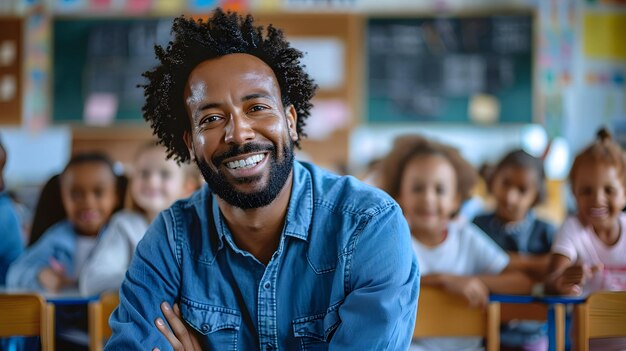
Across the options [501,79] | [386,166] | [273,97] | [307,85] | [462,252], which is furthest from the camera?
[501,79]

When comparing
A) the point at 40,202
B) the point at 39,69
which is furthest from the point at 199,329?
the point at 39,69

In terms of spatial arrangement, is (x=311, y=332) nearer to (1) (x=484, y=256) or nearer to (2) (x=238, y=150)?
(2) (x=238, y=150)

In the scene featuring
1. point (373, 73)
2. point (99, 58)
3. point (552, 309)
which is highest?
point (99, 58)

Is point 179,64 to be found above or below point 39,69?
below

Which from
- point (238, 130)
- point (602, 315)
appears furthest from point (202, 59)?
point (602, 315)

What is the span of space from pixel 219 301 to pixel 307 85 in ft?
1.92

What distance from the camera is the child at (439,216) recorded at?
2.71 metres

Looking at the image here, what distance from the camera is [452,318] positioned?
7.13ft

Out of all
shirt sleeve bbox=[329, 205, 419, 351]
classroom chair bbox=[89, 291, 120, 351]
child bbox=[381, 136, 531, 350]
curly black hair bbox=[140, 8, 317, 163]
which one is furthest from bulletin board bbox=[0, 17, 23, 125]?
shirt sleeve bbox=[329, 205, 419, 351]

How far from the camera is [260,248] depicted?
1786mm

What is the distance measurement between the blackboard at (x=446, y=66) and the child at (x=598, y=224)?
339 cm

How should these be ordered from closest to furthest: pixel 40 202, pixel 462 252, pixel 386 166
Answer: pixel 462 252, pixel 386 166, pixel 40 202

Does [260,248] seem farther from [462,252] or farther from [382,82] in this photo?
[382,82]

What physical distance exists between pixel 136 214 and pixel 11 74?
3.58 metres
